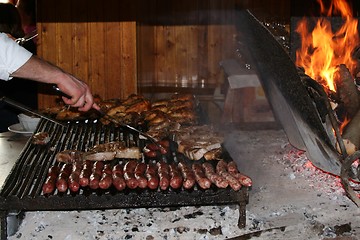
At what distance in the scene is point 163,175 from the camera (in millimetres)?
4457

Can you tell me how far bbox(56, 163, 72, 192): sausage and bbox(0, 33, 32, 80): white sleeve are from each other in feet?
3.07

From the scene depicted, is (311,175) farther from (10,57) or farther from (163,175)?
(10,57)

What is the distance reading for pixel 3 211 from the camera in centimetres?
415

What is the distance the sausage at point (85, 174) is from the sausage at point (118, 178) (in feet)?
0.69

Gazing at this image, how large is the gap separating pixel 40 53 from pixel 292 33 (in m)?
3.67

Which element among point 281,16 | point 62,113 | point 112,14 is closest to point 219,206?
point 62,113

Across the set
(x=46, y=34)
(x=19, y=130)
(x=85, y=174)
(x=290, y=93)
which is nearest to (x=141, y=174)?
(x=85, y=174)

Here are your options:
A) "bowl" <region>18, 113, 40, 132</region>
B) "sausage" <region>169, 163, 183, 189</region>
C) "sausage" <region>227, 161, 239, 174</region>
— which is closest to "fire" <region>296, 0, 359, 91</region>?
"sausage" <region>227, 161, 239, 174</region>

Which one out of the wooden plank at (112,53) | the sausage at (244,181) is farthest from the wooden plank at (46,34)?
the sausage at (244,181)

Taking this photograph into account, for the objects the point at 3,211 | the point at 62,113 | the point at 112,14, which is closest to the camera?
the point at 3,211

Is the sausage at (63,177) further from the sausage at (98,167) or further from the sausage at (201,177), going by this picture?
the sausage at (201,177)

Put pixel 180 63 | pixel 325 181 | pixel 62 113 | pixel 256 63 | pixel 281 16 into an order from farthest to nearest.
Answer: pixel 180 63 < pixel 281 16 < pixel 62 113 < pixel 256 63 < pixel 325 181

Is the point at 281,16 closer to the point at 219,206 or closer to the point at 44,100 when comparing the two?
the point at 44,100

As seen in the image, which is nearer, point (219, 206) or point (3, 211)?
point (3, 211)
